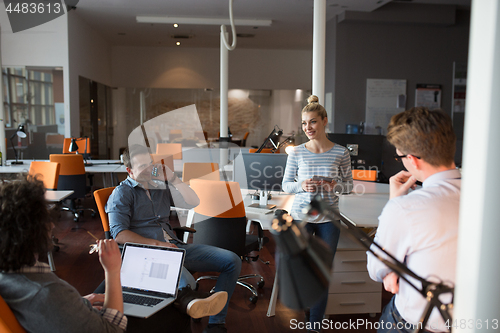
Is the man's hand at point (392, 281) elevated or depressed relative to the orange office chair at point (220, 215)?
elevated

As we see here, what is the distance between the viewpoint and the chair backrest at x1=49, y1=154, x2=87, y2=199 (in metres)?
5.15

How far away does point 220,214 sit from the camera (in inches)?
110

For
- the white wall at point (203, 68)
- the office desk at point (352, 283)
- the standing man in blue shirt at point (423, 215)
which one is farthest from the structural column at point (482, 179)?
the white wall at point (203, 68)

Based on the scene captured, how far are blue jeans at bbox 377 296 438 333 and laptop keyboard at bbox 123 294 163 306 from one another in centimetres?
98

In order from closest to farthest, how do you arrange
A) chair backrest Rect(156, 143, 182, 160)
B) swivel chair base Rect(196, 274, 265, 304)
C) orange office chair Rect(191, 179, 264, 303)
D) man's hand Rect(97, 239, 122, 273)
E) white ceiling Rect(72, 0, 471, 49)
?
man's hand Rect(97, 239, 122, 273) < orange office chair Rect(191, 179, 264, 303) < swivel chair base Rect(196, 274, 265, 304) < chair backrest Rect(156, 143, 182, 160) < white ceiling Rect(72, 0, 471, 49)

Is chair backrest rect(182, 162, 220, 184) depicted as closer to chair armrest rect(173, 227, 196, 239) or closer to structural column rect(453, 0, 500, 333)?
chair armrest rect(173, 227, 196, 239)

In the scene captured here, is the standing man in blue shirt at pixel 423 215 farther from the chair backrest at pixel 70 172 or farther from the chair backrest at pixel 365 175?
the chair backrest at pixel 70 172

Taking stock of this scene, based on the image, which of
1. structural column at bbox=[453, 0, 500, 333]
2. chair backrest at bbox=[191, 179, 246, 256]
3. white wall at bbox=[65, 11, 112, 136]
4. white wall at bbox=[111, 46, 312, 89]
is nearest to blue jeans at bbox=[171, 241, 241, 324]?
chair backrest at bbox=[191, 179, 246, 256]

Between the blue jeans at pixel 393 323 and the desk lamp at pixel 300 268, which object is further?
the blue jeans at pixel 393 323

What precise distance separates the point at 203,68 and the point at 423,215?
11882 mm

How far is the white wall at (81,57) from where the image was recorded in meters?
8.30

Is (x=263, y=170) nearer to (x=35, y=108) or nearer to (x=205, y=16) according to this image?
(x=205, y=16)

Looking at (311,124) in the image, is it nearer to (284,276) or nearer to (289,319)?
(289,319)

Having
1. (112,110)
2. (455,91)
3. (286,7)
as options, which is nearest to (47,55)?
(112,110)
